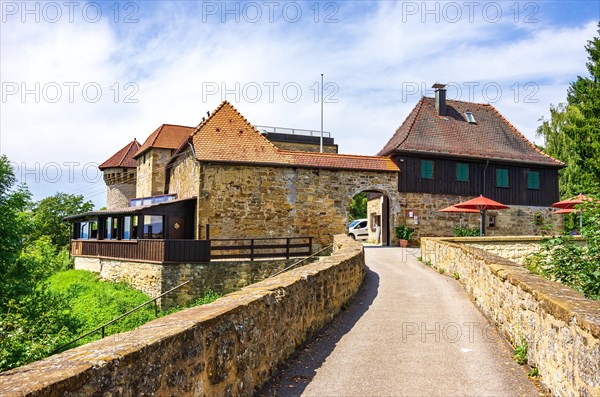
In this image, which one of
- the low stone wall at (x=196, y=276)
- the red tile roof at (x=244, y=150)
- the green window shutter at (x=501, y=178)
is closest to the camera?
A: the low stone wall at (x=196, y=276)

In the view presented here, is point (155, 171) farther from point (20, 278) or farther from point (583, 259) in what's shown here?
point (583, 259)

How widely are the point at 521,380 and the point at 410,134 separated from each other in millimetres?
22547

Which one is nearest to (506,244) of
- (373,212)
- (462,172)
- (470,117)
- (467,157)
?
(462,172)

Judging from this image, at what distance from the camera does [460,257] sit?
1273 cm

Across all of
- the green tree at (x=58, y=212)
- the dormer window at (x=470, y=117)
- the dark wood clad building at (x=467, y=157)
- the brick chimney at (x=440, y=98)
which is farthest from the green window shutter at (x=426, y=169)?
the green tree at (x=58, y=212)

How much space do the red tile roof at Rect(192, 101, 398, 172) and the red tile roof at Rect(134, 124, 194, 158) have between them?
11.1 meters

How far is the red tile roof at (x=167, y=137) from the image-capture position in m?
35.6

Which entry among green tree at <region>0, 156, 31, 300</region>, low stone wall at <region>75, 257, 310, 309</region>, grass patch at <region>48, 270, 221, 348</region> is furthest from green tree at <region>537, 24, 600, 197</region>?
green tree at <region>0, 156, 31, 300</region>

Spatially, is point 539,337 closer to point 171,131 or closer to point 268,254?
point 268,254

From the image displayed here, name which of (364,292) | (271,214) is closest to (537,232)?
(271,214)

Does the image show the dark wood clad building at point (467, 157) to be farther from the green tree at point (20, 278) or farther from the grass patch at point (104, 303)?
the green tree at point (20, 278)

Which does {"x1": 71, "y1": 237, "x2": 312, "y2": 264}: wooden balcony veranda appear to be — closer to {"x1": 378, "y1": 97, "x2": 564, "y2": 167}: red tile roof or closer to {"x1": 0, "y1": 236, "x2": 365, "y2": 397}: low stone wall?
{"x1": 378, "y1": 97, "x2": 564, "y2": 167}: red tile roof

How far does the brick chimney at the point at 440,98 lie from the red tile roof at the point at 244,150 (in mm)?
5857

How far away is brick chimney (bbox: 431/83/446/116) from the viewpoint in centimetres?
2937
